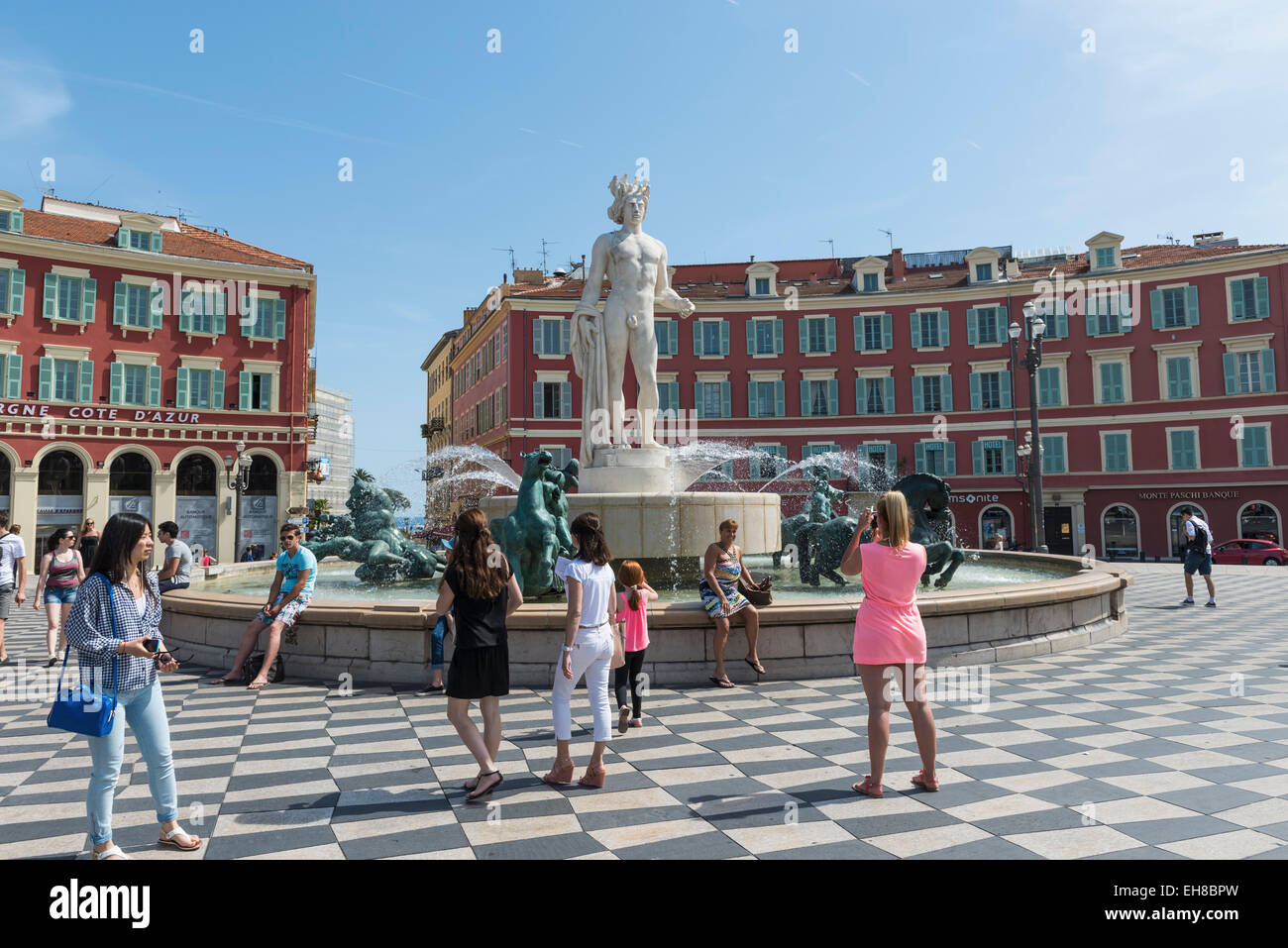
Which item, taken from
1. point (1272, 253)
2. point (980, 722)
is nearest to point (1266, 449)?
point (1272, 253)

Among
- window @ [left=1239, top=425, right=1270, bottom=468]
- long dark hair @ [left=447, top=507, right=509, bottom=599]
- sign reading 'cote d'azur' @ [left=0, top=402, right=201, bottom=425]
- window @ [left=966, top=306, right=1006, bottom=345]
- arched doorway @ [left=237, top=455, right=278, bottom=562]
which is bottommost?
long dark hair @ [left=447, top=507, right=509, bottom=599]

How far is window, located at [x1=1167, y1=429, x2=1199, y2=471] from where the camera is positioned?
36.4m

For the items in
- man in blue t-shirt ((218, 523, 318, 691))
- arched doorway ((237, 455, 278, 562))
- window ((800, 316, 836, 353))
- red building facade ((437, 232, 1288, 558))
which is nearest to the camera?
man in blue t-shirt ((218, 523, 318, 691))

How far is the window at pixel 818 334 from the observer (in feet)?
137

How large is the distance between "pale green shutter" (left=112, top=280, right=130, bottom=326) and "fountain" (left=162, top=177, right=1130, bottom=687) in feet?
67.0

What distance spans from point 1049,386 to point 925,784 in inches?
1563

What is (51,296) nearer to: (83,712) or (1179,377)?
(83,712)

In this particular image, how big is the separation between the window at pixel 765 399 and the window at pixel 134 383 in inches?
1037

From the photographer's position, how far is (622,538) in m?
10.4

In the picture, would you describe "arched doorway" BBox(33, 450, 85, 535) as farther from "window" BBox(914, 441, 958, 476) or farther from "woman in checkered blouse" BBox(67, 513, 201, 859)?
"window" BBox(914, 441, 958, 476)

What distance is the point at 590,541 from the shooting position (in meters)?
4.81

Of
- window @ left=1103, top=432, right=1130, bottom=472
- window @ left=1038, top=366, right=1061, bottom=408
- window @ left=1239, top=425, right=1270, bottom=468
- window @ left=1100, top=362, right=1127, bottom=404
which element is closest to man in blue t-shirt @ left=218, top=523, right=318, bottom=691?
window @ left=1038, top=366, right=1061, bottom=408

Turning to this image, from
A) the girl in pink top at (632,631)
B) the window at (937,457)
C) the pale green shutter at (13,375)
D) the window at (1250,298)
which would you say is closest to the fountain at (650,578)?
the girl in pink top at (632,631)

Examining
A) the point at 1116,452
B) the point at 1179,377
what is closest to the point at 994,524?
the point at 1116,452
